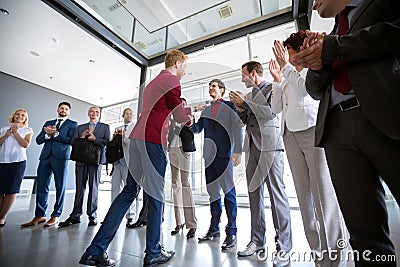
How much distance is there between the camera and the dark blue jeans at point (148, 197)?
4.00ft

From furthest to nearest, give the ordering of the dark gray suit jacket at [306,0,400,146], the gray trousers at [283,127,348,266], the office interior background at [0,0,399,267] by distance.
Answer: the office interior background at [0,0,399,267], the gray trousers at [283,127,348,266], the dark gray suit jacket at [306,0,400,146]

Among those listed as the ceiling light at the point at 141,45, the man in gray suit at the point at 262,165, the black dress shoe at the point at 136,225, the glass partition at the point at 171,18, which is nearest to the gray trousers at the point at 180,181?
the black dress shoe at the point at 136,225

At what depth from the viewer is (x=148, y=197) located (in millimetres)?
1271

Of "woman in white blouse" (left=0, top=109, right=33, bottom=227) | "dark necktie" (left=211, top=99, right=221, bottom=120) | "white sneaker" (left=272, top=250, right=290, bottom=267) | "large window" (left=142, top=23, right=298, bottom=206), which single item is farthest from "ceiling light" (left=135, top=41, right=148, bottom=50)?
"white sneaker" (left=272, top=250, right=290, bottom=267)

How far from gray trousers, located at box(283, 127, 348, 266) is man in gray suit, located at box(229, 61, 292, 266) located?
0.23 meters

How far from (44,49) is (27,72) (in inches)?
66.0

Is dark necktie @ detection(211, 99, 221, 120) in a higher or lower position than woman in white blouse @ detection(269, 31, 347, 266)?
higher

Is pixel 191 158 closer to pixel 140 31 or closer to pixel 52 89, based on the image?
pixel 140 31

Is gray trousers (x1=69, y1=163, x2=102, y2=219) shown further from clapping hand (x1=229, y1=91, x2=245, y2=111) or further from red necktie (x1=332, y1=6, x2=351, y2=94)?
red necktie (x1=332, y1=6, x2=351, y2=94)

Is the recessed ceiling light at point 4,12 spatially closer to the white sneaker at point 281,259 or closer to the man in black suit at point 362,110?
the man in black suit at point 362,110

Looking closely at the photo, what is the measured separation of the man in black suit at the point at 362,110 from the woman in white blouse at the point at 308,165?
0.35m

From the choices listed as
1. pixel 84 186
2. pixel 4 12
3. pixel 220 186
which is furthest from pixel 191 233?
pixel 4 12

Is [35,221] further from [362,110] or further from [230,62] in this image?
[230,62]

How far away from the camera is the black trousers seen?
20.4 inches
